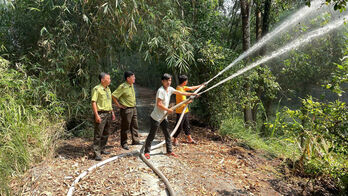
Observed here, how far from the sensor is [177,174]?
325 centimetres

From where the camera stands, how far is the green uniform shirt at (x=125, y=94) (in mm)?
4105

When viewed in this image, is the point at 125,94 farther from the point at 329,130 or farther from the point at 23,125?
the point at 329,130

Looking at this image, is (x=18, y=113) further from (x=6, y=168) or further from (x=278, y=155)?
(x=278, y=155)

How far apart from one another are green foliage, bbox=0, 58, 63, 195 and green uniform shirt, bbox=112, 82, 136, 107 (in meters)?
1.30

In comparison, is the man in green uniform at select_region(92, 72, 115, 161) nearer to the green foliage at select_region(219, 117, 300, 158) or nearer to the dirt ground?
the dirt ground

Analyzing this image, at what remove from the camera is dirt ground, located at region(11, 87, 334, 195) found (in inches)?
113

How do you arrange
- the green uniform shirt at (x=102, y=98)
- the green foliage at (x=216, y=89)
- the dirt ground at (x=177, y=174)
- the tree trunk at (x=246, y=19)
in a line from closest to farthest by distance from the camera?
the dirt ground at (x=177, y=174), the green uniform shirt at (x=102, y=98), the green foliage at (x=216, y=89), the tree trunk at (x=246, y=19)

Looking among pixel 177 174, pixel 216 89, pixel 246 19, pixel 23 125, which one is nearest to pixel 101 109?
pixel 23 125

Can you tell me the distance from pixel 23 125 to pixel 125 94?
1.70 metres

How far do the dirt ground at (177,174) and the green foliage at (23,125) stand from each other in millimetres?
210

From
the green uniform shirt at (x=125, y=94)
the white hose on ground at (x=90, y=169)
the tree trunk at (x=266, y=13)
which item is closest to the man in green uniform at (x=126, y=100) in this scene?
the green uniform shirt at (x=125, y=94)

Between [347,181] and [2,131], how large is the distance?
4.99m

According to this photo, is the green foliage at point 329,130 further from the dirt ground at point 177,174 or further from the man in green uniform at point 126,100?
the man in green uniform at point 126,100

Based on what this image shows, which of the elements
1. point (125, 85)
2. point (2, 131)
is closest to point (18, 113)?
point (2, 131)
